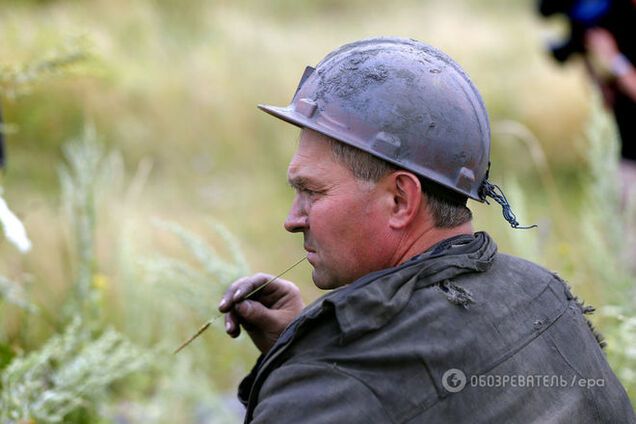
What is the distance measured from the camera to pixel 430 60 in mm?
2277

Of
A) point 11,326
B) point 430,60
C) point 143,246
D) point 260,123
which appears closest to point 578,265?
point 143,246

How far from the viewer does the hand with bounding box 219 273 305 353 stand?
8.01ft

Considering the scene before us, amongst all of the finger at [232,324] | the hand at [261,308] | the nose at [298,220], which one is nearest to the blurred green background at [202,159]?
the hand at [261,308]

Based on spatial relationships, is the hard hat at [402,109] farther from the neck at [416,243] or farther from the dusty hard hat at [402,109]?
the neck at [416,243]

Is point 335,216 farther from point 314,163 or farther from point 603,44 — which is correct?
point 603,44

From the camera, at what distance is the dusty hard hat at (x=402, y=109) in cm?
222

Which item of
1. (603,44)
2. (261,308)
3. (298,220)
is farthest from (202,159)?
(298,220)

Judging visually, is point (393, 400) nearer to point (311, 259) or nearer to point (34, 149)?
point (311, 259)

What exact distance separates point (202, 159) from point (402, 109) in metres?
7.35

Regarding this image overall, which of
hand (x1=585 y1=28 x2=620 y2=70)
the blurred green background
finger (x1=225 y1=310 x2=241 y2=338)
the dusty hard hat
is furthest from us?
hand (x1=585 y1=28 x2=620 y2=70)

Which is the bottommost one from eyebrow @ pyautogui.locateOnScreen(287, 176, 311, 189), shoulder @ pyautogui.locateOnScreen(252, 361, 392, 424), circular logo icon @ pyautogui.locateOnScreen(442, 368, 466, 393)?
circular logo icon @ pyautogui.locateOnScreen(442, 368, 466, 393)

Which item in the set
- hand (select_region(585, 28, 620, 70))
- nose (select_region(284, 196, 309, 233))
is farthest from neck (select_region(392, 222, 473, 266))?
hand (select_region(585, 28, 620, 70))

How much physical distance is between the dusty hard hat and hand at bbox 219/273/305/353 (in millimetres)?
458

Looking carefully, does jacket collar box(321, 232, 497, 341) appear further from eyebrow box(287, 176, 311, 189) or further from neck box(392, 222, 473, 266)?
eyebrow box(287, 176, 311, 189)
